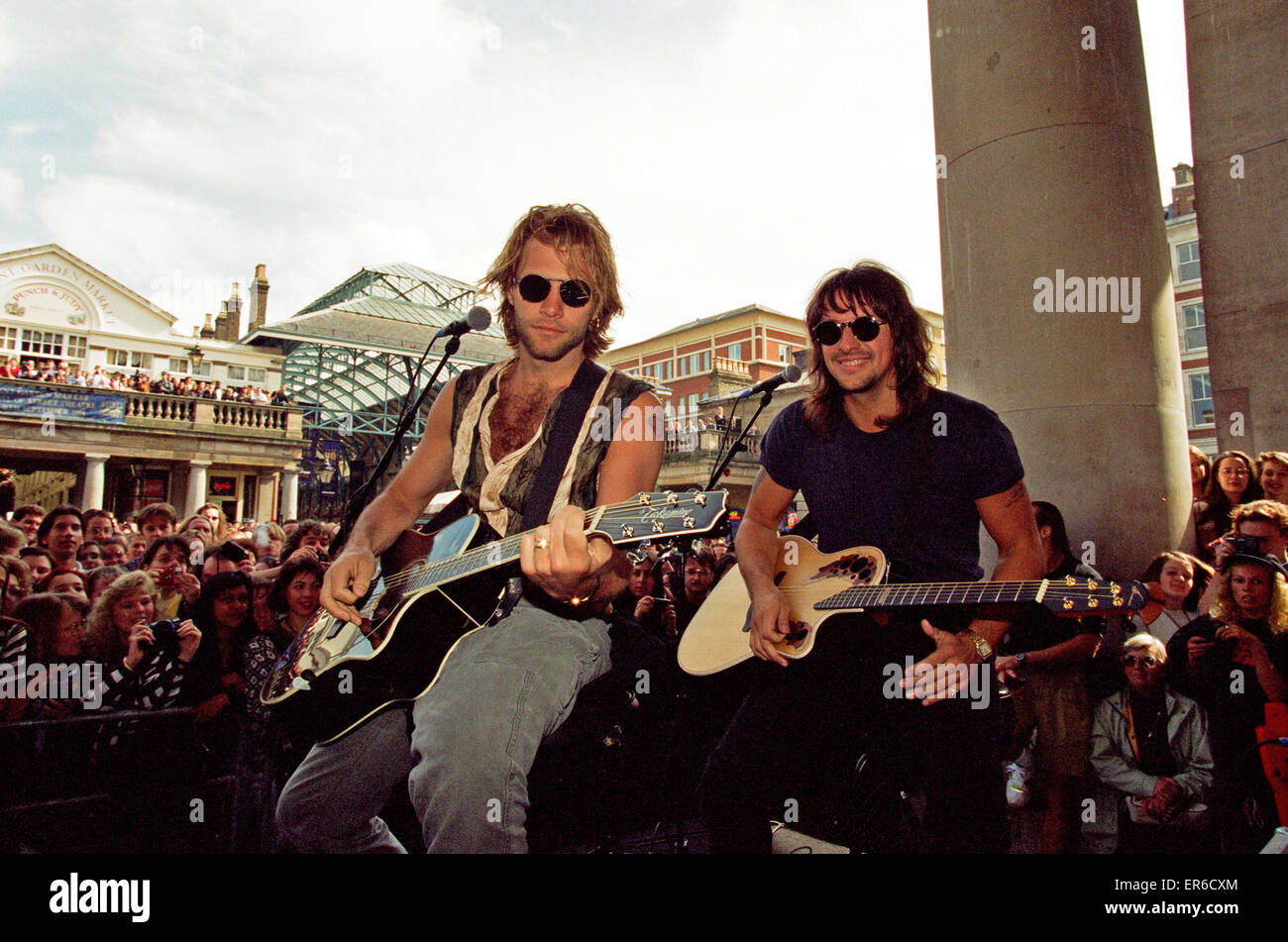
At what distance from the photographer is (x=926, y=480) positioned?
2.68m

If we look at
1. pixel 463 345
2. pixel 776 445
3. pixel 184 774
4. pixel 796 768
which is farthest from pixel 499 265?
pixel 463 345

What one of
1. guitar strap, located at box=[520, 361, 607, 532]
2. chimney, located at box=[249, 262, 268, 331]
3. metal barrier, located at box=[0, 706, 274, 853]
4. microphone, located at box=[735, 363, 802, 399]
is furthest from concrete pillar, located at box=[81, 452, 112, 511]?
guitar strap, located at box=[520, 361, 607, 532]

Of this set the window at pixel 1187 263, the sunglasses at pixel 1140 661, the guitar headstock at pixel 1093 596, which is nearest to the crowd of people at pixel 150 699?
the guitar headstock at pixel 1093 596

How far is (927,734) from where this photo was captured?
241 centimetres

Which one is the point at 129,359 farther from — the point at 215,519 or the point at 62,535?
the point at 62,535

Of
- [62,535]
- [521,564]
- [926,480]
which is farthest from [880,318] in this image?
[62,535]

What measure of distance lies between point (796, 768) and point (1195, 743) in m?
2.80

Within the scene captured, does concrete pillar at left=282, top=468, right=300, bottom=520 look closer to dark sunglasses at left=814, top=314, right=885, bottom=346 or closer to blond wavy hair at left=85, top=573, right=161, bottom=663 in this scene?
blond wavy hair at left=85, top=573, right=161, bottom=663

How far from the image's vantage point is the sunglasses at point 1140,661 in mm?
4137

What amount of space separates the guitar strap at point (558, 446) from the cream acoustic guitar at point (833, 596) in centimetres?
101

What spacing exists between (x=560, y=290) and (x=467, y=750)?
148cm

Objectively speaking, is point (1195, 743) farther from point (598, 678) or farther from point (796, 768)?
point (598, 678)

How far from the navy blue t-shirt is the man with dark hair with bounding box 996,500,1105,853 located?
5.79 feet

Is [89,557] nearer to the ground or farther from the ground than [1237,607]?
farther from the ground
